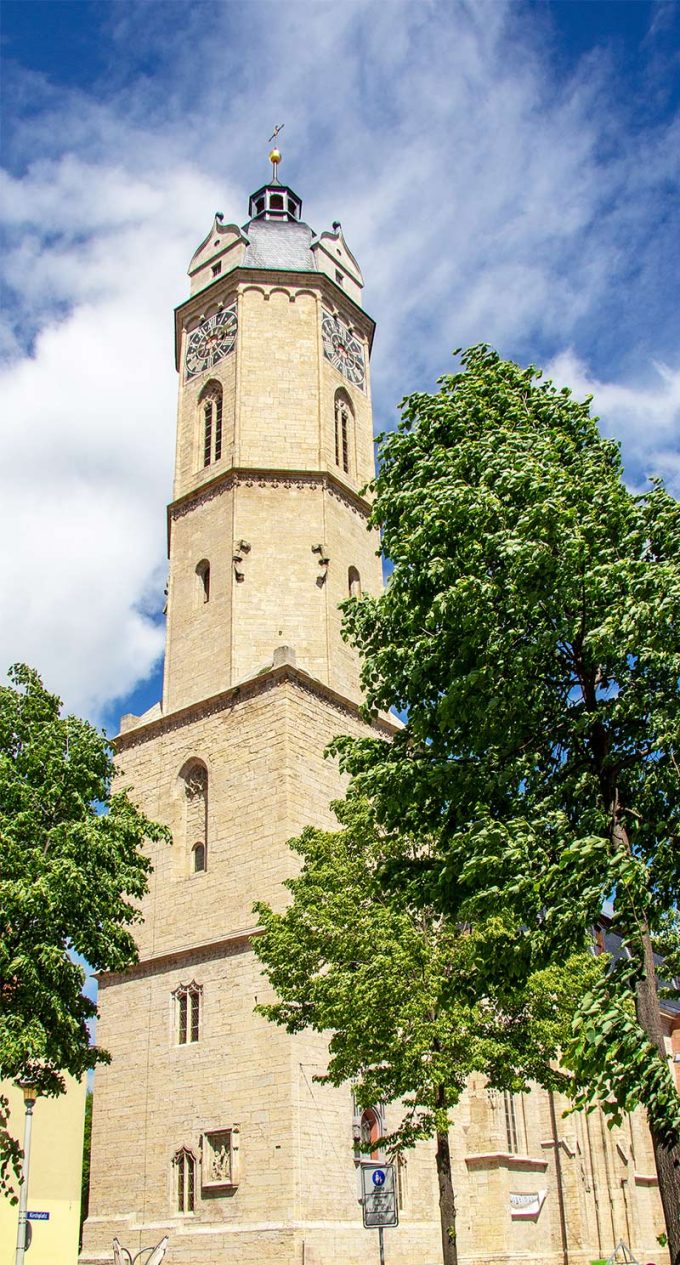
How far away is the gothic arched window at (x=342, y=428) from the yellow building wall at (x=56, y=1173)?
1923 cm

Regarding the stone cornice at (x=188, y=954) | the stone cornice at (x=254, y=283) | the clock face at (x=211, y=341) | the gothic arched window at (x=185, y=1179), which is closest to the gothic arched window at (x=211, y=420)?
the clock face at (x=211, y=341)

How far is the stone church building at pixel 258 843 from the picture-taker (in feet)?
67.7

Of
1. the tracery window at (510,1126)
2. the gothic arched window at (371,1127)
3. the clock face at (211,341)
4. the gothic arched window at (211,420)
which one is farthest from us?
the clock face at (211,341)

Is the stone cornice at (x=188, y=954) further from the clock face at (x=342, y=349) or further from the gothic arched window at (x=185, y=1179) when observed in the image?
the clock face at (x=342, y=349)

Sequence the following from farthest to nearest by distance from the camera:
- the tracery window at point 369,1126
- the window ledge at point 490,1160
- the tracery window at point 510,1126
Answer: the tracery window at point 510,1126 → the window ledge at point 490,1160 → the tracery window at point 369,1126

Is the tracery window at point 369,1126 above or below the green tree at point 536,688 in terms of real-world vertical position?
below

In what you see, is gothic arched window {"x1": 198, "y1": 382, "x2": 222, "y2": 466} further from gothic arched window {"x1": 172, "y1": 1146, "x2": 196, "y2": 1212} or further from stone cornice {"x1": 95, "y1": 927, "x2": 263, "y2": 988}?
gothic arched window {"x1": 172, "y1": 1146, "x2": 196, "y2": 1212}

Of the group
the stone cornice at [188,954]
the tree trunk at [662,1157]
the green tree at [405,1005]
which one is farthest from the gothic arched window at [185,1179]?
the tree trunk at [662,1157]

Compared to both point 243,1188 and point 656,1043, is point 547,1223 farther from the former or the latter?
point 656,1043

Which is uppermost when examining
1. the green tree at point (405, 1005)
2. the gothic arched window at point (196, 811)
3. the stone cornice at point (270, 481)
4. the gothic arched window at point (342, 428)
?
the gothic arched window at point (342, 428)

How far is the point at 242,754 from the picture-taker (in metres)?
24.5

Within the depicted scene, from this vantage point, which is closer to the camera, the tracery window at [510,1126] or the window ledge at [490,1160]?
the window ledge at [490,1160]

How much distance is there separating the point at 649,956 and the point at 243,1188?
1360cm

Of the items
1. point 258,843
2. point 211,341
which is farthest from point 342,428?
point 258,843
